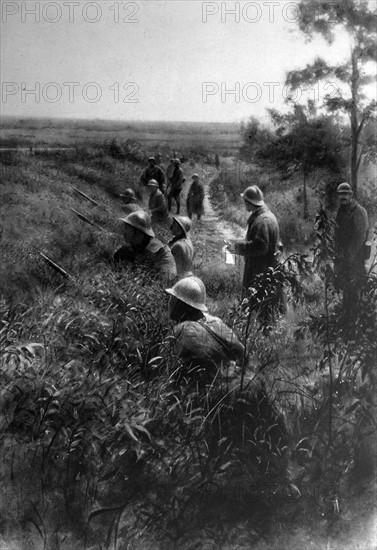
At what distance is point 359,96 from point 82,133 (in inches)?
85.6

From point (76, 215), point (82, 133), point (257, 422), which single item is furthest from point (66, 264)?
point (257, 422)

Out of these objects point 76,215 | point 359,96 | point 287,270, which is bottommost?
point 287,270

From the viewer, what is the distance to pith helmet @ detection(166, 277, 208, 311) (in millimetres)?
4852

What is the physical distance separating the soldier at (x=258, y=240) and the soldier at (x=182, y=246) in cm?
34

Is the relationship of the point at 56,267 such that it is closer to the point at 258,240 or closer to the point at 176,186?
the point at 176,186

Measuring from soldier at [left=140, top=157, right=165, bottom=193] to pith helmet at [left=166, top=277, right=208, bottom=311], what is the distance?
34.4 inches

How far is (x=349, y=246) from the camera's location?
5211 mm

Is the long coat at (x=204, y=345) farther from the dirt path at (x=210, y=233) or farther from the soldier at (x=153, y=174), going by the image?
the soldier at (x=153, y=174)

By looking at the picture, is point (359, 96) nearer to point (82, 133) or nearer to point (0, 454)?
point (82, 133)

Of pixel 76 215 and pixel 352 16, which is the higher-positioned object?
pixel 352 16

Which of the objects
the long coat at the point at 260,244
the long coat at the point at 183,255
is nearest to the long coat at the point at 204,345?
the long coat at the point at 183,255

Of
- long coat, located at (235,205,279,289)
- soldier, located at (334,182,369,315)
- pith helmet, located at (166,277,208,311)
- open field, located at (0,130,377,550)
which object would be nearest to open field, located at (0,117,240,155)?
open field, located at (0,130,377,550)

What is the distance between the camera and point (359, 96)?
17.1 ft

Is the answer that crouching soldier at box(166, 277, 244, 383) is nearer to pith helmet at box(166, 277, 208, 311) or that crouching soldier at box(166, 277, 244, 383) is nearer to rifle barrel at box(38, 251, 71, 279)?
pith helmet at box(166, 277, 208, 311)
